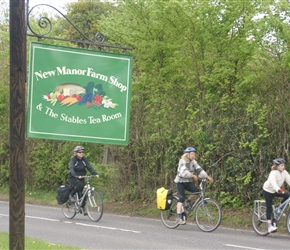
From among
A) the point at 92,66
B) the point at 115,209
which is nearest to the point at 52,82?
the point at 92,66

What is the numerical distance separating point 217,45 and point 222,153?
119 inches

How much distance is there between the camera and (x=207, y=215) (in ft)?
51.7

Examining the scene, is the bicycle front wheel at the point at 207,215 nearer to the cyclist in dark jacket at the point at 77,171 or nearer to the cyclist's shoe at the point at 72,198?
the cyclist in dark jacket at the point at 77,171

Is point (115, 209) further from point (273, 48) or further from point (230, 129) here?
point (273, 48)

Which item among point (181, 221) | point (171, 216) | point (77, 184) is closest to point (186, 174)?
point (181, 221)

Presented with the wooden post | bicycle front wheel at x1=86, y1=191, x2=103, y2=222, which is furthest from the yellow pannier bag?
the wooden post

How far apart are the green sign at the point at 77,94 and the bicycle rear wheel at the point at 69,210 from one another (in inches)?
377

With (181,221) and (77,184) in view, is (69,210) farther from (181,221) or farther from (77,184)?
(181,221)

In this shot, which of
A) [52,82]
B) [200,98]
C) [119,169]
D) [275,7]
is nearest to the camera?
[52,82]

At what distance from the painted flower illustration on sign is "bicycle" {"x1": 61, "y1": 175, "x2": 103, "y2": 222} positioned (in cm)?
883

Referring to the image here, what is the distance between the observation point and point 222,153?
62.3 ft

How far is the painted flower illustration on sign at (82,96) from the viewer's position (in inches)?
338

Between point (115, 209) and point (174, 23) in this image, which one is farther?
point (115, 209)

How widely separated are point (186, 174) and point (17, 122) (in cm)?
857
